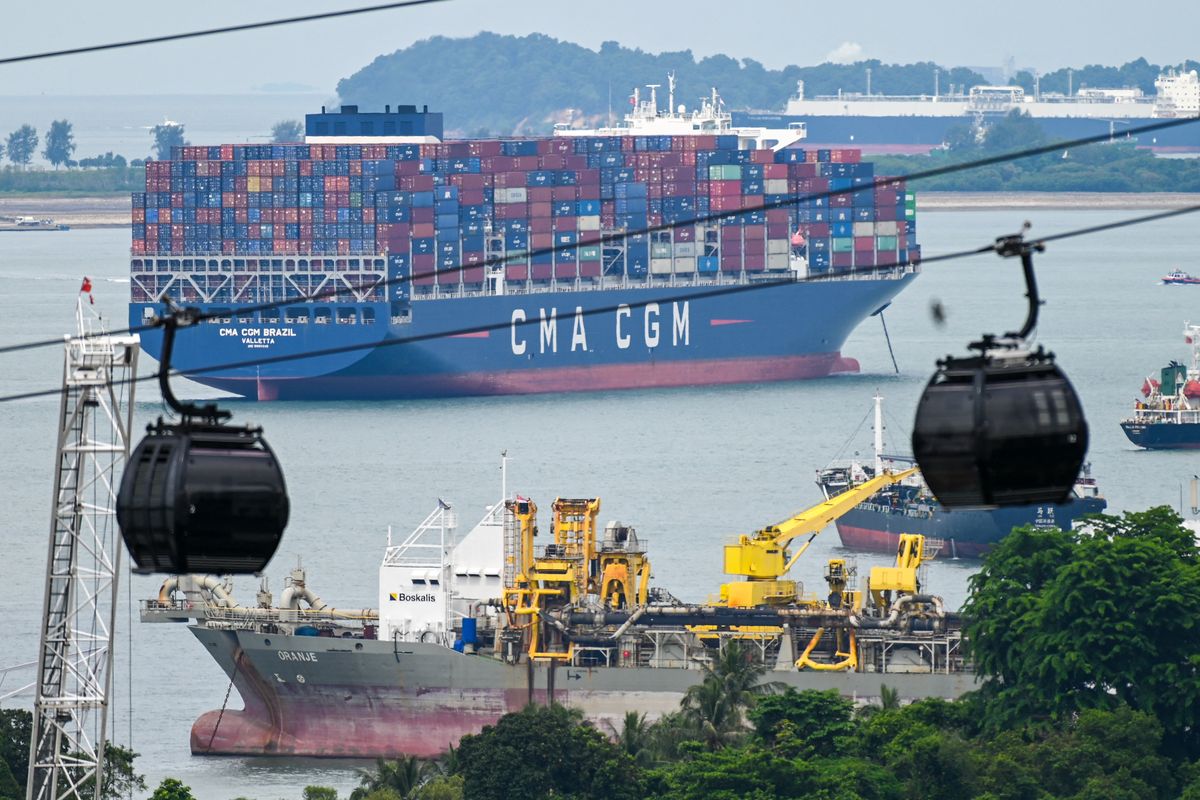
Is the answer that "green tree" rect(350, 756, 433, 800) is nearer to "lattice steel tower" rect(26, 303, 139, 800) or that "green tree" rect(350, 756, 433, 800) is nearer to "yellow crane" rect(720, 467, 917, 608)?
"lattice steel tower" rect(26, 303, 139, 800)

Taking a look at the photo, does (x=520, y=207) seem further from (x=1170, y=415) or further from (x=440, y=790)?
(x=440, y=790)

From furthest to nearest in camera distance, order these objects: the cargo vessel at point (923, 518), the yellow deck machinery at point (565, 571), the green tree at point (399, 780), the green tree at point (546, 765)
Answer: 1. the cargo vessel at point (923, 518)
2. the yellow deck machinery at point (565, 571)
3. the green tree at point (399, 780)
4. the green tree at point (546, 765)

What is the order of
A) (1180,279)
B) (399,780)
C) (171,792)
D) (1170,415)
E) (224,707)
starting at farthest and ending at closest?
(1180,279) → (1170,415) → (224,707) → (399,780) → (171,792)

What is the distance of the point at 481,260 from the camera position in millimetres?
96188

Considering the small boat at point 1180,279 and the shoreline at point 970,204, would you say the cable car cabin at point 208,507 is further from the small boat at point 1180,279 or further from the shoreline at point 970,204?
the shoreline at point 970,204

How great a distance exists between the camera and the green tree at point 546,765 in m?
31.3

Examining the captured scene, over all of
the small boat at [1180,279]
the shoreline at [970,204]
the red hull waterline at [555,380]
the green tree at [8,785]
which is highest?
the shoreline at [970,204]

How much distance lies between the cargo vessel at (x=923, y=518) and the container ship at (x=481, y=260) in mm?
29255

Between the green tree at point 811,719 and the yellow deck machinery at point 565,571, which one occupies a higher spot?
the yellow deck machinery at point 565,571

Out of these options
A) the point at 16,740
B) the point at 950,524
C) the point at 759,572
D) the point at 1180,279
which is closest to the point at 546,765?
the point at 16,740

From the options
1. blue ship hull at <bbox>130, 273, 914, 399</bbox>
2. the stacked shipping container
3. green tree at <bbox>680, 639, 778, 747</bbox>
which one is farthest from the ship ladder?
the stacked shipping container

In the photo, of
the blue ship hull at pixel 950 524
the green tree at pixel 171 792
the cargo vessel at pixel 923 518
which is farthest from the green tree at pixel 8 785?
the blue ship hull at pixel 950 524

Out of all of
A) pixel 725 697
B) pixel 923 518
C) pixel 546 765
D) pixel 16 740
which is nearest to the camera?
pixel 16 740

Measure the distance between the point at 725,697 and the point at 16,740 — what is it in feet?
27.9
